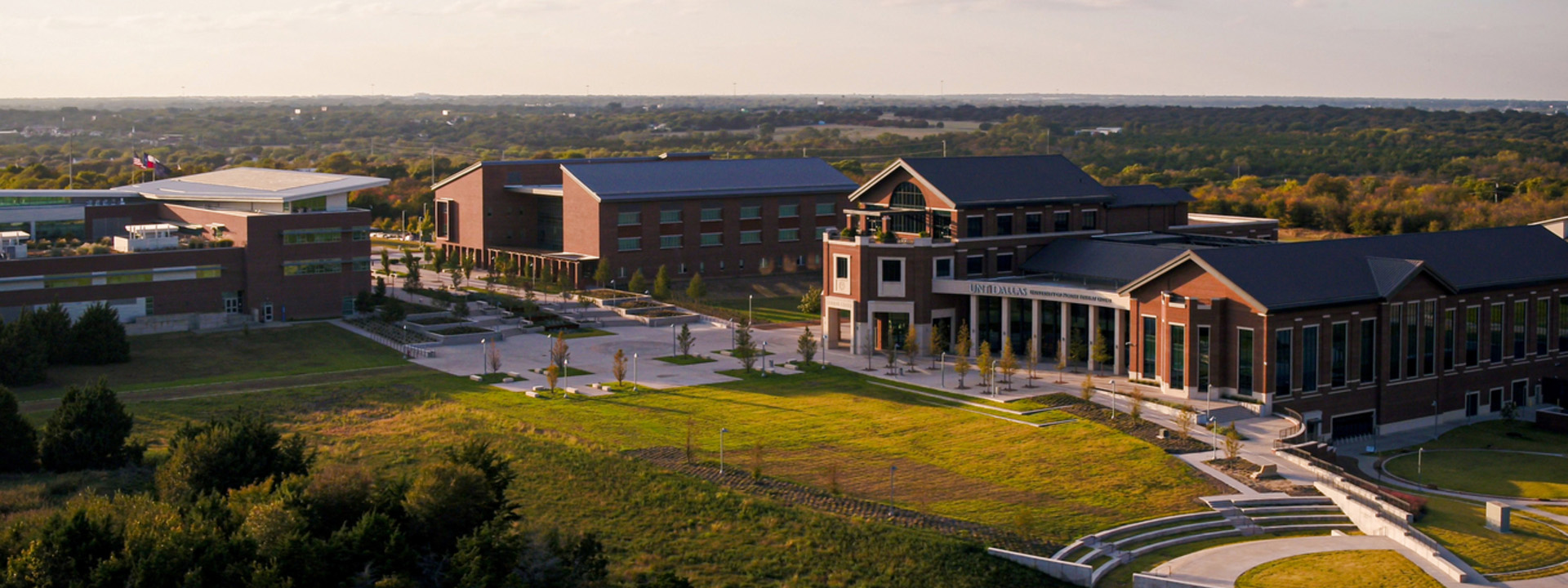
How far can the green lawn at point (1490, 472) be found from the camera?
46406 mm

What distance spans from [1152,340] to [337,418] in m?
32.0

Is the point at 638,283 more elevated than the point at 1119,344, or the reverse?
the point at 638,283

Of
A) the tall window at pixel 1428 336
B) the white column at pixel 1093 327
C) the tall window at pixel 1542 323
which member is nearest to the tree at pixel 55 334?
the white column at pixel 1093 327

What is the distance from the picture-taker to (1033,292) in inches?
2522

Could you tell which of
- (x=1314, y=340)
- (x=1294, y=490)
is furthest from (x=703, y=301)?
(x=1294, y=490)

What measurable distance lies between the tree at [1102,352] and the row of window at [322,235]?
137 ft

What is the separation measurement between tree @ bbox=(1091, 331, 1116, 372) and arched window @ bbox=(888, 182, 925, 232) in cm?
1122

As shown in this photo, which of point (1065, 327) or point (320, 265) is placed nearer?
point (1065, 327)

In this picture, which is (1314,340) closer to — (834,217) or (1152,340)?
(1152,340)

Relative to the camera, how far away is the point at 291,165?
181625 millimetres

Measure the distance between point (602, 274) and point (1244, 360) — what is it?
45.8 m

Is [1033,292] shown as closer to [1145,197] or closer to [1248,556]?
[1145,197]

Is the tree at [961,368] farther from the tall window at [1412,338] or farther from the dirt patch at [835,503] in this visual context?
the tall window at [1412,338]

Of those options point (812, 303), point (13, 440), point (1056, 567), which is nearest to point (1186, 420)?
point (1056, 567)
